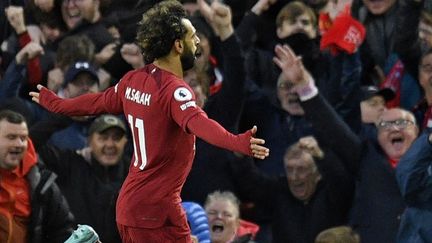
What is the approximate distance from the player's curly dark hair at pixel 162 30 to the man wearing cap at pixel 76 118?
342cm

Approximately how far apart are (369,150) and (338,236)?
1.07 m

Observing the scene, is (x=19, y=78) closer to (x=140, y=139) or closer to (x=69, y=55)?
(x=69, y=55)

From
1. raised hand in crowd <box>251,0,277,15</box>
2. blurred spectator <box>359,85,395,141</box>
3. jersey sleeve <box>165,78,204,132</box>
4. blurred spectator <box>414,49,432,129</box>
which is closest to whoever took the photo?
jersey sleeve <box>165,78,204,132</box>

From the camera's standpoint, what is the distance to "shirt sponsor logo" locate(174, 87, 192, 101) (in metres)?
7.02

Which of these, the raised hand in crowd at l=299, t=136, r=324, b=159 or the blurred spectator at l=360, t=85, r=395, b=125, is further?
the blurred spectator at l=360, t=85, r=395, b=125

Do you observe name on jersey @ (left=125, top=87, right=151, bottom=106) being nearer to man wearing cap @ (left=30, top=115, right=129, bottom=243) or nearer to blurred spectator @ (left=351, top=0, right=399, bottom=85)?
man wearing cap @ (left=30, top=115, right=129, bottom=243)

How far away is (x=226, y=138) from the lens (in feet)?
22.2

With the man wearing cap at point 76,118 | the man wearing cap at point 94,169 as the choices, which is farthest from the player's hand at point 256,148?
the man wearing cap at point 76,118

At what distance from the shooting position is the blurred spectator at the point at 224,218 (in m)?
9.66

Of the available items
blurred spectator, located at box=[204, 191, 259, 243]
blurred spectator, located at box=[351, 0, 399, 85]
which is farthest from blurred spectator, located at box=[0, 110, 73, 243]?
blurred spectator, located at box=[351, 0, 399, 85]

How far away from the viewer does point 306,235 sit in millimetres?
10008

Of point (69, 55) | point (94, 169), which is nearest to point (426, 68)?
point (94, 169)

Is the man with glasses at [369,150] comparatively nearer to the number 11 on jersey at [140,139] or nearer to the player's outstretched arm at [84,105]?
the player's outstretched arm at [84,105]

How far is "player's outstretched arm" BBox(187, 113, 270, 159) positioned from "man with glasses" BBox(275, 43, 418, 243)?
9.84 feet
